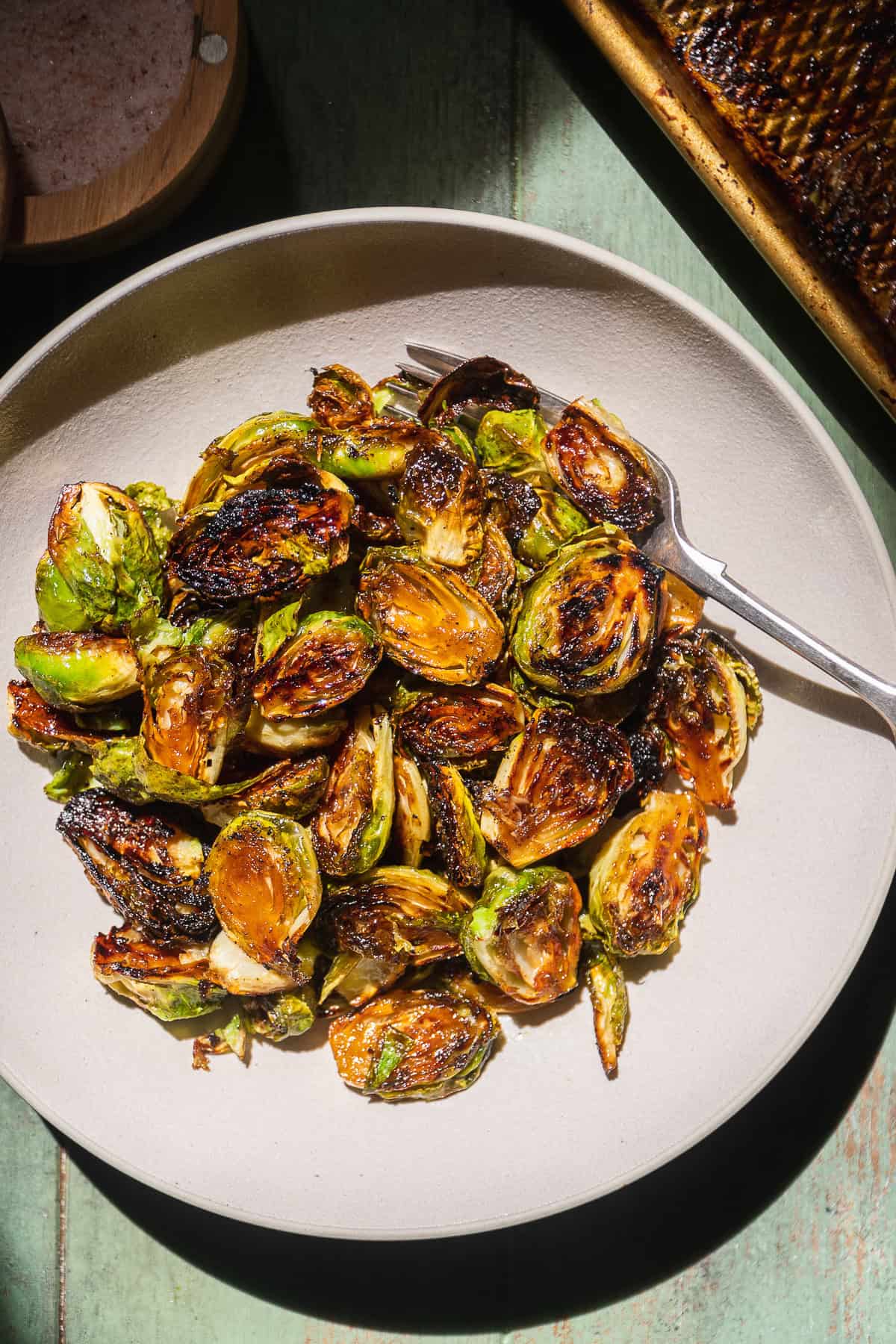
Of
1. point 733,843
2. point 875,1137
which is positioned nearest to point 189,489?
point 733,843

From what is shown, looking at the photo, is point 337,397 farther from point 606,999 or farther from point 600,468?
point 606,999

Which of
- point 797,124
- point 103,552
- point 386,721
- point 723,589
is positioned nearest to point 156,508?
point 103,552

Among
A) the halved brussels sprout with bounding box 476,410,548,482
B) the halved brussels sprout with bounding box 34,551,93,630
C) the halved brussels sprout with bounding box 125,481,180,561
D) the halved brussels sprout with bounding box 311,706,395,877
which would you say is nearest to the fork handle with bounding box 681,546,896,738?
the halved brussels sprout with bounding box 476,410,548,482

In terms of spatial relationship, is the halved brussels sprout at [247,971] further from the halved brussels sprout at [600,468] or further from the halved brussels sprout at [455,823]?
the halved brussels sprout at [600,468]

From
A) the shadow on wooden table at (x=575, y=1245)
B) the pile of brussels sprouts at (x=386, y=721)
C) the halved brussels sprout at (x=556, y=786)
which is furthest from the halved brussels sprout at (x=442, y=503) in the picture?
the shadow on wooden table at (x=575, y=1245)

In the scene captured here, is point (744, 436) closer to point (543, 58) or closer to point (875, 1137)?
point (543, 58)

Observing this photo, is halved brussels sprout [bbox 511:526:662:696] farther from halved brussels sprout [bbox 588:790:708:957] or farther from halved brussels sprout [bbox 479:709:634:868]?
halved brussels sprout [bbox 588:790:708:957]
